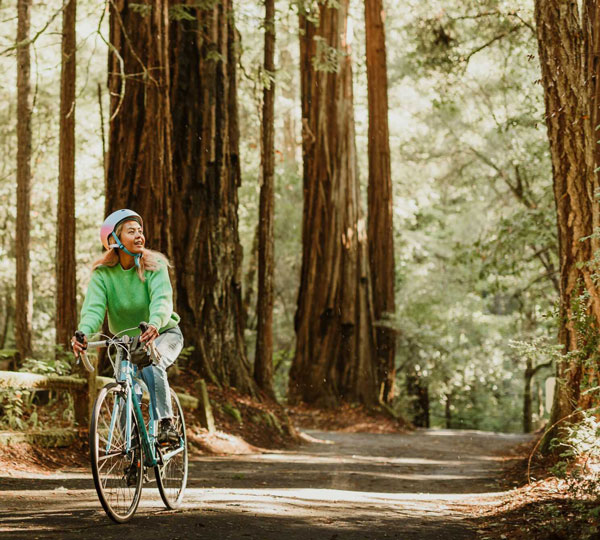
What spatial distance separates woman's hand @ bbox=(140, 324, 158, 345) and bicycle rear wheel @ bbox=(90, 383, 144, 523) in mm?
341

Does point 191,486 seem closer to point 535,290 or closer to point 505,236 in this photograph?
point 505,236

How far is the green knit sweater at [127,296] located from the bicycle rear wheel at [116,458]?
1.59ft

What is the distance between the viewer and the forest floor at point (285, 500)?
574cm

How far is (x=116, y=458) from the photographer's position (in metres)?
5.66

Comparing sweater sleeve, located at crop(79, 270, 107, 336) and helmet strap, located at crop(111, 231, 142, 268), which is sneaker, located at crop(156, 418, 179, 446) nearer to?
sweater sleeve, located at crop(79, 270, 107, 336)

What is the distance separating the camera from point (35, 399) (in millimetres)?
11742

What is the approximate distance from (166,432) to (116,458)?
18.7 inches

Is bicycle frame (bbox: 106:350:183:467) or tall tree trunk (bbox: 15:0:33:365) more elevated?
Result: tall tree trunk (bbox: 15:0:33:365)

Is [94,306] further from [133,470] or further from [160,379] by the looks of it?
[133,470]

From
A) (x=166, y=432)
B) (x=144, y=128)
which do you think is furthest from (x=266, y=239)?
(x=166, y=432)

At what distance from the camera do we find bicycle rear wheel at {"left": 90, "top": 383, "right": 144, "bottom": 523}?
5.46 m

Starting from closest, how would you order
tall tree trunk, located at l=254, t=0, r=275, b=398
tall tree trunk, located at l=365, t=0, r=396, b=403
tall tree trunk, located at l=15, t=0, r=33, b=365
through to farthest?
1. tall tree trunk, located at l=254, t=0, r=275, b=398
2. tall tree trunk, located at l=15, t=0, r=33, b=365
3. tall tree trunk, located at l=365, t=0, r=396, b=403

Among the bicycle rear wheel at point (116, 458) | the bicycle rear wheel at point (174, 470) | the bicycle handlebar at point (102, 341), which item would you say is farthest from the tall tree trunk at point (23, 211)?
the bicycle handlebar at point (102, 341)

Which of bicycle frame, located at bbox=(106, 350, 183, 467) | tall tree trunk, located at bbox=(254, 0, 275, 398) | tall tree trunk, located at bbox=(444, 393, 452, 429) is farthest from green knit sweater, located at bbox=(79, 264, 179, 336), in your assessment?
tall tree trunk, located at bbox=(444, 393, 452, 429)
